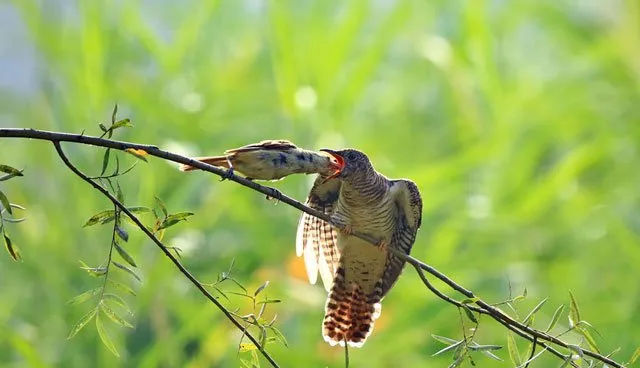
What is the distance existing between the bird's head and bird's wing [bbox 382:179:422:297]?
198 millimetres

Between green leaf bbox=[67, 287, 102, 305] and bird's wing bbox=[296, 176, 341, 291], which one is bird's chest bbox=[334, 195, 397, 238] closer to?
bird's wing bbox=[296, 176, 341, 291]

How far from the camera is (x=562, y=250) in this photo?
4.17 metres

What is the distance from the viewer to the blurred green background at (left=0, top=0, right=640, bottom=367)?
11.6 feet

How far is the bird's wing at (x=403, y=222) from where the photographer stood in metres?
2.27

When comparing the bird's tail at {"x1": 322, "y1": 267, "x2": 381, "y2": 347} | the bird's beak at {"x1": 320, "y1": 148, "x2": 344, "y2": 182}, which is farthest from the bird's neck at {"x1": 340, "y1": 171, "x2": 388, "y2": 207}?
the bird's tail at {"x1": 322, "y1": 267, "x2": 381, "y2": 347}

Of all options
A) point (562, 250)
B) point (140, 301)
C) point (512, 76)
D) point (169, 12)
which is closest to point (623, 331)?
point (562, 250)

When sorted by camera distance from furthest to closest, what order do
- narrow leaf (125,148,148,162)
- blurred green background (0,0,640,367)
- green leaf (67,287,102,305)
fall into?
blurred green background (0,0,640,367) < green leaf (67,287,102,305) < narrow leaf (125,148,148,162)

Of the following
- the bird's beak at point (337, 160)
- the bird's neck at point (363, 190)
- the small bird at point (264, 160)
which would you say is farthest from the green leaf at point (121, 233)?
the bird's neck at point (363, 190)

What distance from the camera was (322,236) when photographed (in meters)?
2.36

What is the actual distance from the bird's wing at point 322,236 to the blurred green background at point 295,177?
0.87 meters

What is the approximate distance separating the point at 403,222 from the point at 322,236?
0.57 ft

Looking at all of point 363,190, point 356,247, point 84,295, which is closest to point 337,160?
point 363,190

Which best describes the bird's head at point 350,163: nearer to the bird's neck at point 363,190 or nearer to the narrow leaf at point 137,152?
the bird's neck at point 363,190

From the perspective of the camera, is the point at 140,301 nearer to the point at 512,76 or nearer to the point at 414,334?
the point at 414,334
